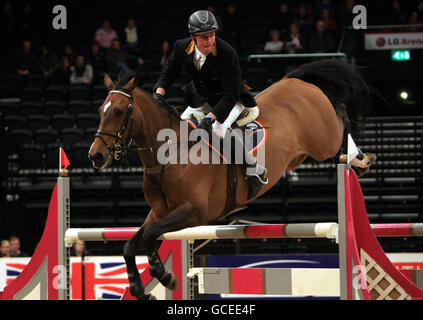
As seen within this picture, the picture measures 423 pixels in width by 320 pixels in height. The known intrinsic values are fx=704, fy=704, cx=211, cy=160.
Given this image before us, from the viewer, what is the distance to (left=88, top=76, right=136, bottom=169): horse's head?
411 centimetres

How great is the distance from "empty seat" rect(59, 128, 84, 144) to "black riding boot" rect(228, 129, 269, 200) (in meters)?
6.07

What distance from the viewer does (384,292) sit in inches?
161

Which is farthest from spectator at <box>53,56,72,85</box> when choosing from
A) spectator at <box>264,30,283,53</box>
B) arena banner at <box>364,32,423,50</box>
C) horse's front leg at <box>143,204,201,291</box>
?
horse's front leg at <box>143,204,201,291</box>

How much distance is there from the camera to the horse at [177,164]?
4.29 meters

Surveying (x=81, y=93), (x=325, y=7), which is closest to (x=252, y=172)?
(x=81, y=93)

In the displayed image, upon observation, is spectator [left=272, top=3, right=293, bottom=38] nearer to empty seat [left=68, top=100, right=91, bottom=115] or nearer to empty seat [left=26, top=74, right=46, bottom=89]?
empty seat [left=68, top=100, right=91, bottom=115]

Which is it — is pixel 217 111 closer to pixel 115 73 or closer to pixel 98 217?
pixel 98 217

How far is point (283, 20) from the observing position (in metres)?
12.4

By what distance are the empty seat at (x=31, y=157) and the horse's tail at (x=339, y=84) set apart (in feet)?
18.2

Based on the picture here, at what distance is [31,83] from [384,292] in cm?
Result: 916

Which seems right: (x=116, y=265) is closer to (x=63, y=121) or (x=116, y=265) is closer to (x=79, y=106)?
(x=63, y=121)

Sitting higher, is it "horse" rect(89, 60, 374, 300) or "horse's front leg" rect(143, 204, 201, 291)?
"horse" rect(89, 60, 374, 300)

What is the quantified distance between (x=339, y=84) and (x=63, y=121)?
595 cm
